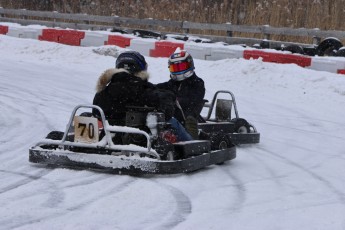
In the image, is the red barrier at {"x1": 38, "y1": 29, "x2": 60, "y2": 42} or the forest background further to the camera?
the red barrier at {"x1": 38, "y1": 29, "x2": 60, "y2": 42}

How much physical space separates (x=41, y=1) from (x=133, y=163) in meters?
24.9

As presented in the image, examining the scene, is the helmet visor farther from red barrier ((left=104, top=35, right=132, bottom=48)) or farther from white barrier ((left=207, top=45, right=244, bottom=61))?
red barrier ((left=104, top=35, right=132, bottom=48))

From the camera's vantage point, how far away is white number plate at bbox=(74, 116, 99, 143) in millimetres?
6625

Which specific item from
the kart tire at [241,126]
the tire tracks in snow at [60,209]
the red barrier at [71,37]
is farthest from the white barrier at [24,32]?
the tire tracks in snow at [60,209]

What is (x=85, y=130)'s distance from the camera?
6688mm

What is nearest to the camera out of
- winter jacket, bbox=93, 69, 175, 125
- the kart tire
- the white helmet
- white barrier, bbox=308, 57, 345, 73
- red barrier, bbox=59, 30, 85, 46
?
winter jacket, bbox=93, 69, 175, 125

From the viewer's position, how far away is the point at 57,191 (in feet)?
19.1

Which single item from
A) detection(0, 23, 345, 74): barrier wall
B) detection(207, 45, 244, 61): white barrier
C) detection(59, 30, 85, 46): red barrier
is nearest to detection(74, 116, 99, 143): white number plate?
detection(0, 23, 345, 74): barrier wall

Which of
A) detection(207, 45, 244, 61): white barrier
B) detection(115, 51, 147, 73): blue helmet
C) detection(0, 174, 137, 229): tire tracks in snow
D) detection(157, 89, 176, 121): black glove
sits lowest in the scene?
detection(0, 174, 137, 229): tire tracks in snow

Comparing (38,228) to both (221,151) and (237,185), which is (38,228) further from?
(221,151)

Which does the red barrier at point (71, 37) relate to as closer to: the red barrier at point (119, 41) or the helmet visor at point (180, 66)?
the red barrier at point (119, 41)

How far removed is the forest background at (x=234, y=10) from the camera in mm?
18828

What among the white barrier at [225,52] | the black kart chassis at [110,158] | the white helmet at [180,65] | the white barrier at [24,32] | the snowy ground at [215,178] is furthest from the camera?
the white barrier at [24,32]

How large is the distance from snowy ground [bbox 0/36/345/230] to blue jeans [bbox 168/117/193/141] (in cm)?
38
